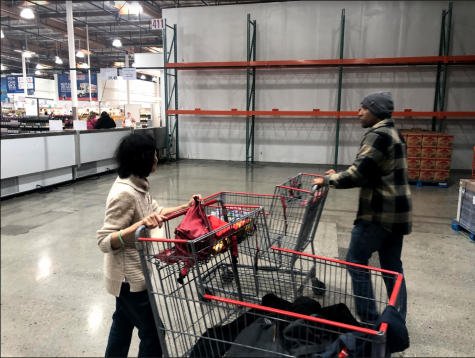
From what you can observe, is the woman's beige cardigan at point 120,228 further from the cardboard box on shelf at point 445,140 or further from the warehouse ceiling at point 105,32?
the warehouse ceiling at point 105,32

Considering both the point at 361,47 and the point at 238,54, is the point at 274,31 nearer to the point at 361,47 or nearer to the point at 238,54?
the point at 238,54

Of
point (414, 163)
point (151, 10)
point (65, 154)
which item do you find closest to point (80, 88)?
point (151, 10)

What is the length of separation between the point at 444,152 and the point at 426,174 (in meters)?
0.61

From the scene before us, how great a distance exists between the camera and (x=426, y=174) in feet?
27.7

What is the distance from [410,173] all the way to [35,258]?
25.4 ft

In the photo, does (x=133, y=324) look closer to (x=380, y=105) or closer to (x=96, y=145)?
(x=380, y=105)

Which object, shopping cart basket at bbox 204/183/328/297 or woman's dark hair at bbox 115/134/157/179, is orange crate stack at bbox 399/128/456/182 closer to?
shopping cart basket at bbox 204/183/328/297

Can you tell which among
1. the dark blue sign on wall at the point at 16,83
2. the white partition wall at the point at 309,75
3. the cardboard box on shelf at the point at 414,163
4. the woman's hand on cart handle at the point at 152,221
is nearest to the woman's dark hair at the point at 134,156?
the woman's hand on cart handle at the point at 152,221

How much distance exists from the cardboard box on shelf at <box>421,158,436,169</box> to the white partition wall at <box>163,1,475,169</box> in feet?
10.4

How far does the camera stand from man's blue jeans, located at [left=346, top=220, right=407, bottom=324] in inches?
93.8

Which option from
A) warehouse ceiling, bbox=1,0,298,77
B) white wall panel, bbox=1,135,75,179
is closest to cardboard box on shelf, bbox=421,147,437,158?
warehouse ceiling, bbox=1,0,298,77

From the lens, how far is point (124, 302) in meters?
1.96

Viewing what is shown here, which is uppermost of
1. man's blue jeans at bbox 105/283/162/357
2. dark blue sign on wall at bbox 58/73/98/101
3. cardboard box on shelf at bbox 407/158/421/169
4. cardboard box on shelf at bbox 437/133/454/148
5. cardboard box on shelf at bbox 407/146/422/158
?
dark blue sign on wall at bbox 58/73/98/101

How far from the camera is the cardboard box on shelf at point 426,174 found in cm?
842
